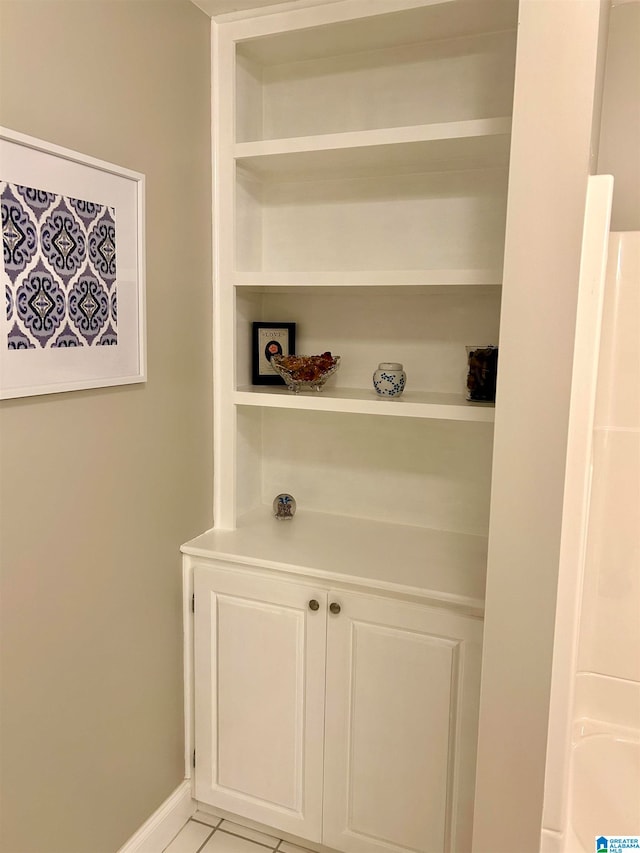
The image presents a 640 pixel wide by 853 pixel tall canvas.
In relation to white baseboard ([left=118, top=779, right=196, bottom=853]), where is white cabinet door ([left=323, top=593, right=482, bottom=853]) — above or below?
above

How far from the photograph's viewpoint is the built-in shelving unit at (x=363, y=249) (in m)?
1.75

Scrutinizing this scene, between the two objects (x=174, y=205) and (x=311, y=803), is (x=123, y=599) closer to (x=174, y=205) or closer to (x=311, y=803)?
(x=311, y=803)

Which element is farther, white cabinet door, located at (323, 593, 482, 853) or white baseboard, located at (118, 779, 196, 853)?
white baseboard, located at (118, 779, 196, 853)

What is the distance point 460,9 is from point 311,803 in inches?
85.9

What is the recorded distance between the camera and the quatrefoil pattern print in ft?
4.12

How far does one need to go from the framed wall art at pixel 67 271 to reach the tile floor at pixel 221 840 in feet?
4.58

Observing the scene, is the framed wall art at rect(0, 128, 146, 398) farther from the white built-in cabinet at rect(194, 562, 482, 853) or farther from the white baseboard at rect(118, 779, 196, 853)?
the white baseboard at rect(118, 779, 196, 853)

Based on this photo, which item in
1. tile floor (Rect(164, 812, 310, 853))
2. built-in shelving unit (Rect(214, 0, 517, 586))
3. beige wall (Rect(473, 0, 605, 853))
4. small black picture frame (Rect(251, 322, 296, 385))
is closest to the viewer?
beige wall (Rect(473, 0, 605, 853))

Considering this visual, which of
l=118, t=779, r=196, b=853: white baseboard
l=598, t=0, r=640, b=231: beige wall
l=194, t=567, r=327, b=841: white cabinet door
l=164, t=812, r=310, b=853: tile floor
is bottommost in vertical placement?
l=164, t=812, r=310, b=853: tile floor

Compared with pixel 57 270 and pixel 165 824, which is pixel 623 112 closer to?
pixel 57 270

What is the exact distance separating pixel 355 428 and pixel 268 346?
1.30ft

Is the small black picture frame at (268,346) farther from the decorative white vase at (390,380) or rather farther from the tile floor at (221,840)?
the tile floor at (221,840)

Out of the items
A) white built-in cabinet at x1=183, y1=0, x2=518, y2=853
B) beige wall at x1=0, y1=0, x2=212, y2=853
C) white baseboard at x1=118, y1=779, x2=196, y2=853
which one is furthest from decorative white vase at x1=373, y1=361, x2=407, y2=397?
white baseboard at x1=118, y1=779, x2=196, y2=853

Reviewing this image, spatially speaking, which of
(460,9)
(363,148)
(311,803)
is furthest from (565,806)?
(460,9)
